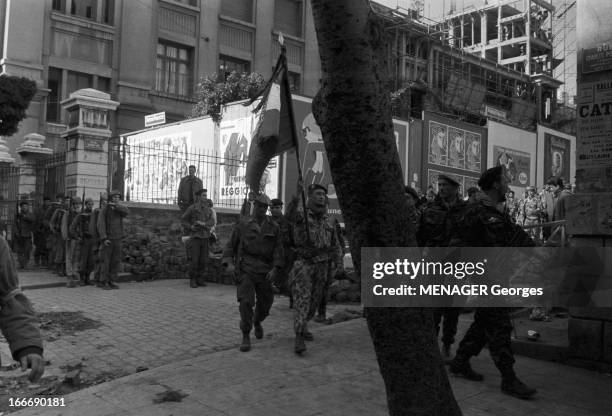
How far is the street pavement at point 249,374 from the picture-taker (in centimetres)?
438

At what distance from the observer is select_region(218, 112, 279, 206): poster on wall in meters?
15.0

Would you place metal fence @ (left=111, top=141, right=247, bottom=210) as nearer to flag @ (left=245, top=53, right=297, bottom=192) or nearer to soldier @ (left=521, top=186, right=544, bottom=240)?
soldier @ (left=521, top=186, right=544, bottom=240)

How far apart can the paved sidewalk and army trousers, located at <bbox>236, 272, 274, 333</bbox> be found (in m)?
0.46

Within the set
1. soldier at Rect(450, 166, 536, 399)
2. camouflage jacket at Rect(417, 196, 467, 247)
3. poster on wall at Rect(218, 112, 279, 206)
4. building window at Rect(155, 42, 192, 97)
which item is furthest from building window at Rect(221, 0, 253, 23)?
soldier at Rect(450, 166, 536, 399)

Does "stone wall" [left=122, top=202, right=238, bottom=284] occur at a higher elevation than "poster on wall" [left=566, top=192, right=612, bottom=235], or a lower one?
lower

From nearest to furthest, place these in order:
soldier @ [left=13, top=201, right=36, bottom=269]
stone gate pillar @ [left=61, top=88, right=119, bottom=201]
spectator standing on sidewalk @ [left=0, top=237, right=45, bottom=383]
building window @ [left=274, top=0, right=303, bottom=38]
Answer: spectator standing on sidewalk @ [left=0, top=237, right=45, bottom=383]
stone gate pillar @ [left=61, top=88, right=119, bottom=201]
soldier @ [left=13, top=201, right=36, bottom=269]
building window @ [left=274, top=0, right=303, bottom=38]

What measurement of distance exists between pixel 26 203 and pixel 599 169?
1281 centimetres

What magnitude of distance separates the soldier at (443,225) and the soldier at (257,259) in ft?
5.71

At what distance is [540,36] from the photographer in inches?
2403

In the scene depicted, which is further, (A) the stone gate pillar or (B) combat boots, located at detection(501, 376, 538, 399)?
(A) the stone gate pillar

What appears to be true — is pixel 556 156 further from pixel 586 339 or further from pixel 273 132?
pixel 273 132

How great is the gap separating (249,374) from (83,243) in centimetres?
726

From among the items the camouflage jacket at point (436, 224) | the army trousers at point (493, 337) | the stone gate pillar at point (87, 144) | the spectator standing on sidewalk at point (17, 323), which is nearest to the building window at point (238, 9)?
the stone gate pillar at point (87, 144)

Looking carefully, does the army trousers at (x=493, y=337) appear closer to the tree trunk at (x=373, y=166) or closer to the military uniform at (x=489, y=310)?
the military uniform at (x=489, y=310)
